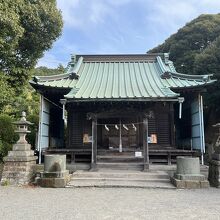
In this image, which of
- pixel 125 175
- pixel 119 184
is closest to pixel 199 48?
pixel 125 175

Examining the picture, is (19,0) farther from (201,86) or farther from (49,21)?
(201,86)

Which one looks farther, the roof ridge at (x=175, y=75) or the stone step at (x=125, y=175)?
the roof ridge at (x=175, y=75)

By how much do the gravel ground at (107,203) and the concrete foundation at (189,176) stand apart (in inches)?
16.6

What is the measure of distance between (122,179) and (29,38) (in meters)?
10.6

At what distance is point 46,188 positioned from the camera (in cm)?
979

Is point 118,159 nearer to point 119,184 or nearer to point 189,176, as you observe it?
point 119,184

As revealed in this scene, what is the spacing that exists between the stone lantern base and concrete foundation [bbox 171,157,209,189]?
18.3ft

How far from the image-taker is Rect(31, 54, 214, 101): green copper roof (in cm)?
1316

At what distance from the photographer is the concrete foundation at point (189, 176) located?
9.84m

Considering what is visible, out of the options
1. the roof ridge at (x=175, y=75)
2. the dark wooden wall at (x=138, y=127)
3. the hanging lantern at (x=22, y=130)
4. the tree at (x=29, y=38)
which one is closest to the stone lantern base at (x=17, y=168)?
the hanging lantern at (x=22, y=130)

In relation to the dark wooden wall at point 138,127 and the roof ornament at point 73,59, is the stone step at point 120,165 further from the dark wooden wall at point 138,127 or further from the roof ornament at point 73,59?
the roof ornament at point 73,59

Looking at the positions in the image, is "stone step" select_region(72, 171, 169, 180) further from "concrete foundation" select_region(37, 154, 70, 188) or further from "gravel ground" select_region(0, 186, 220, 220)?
"gravel ground" select_region(0, 186, 220, 220)

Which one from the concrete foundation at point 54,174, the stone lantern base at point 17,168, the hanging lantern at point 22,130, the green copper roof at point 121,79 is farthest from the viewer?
the green copper roof at point 121,79

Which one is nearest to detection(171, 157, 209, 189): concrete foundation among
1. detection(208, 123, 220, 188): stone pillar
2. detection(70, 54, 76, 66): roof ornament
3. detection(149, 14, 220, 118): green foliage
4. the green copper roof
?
detection(208, 123, 220, 188): stone pillar
